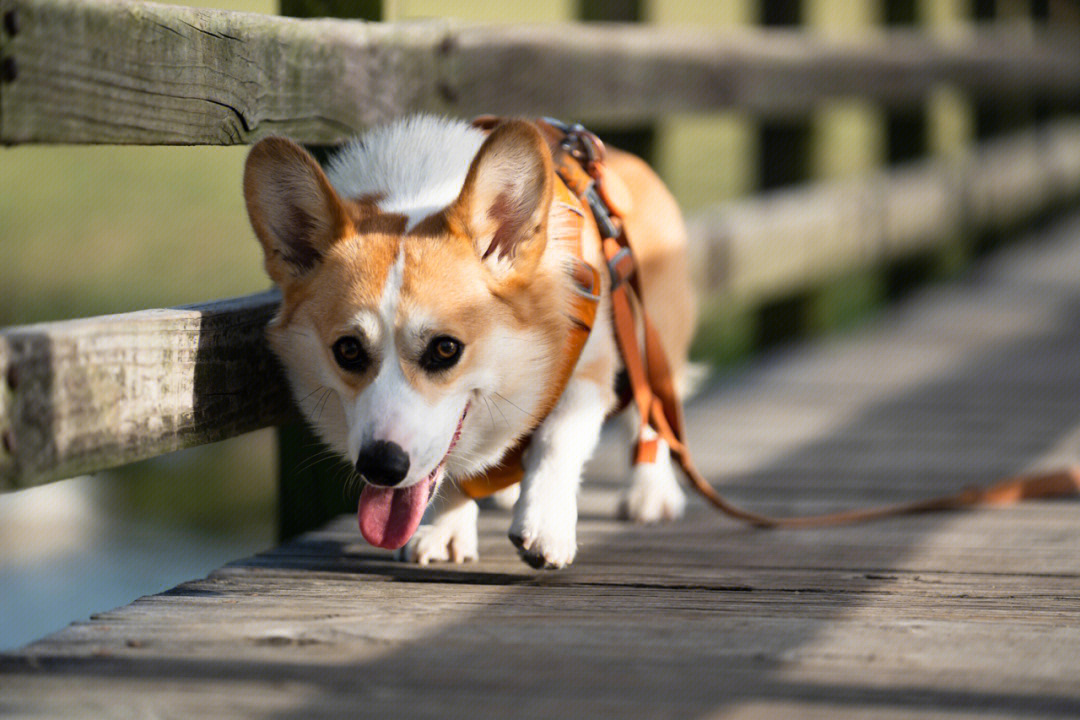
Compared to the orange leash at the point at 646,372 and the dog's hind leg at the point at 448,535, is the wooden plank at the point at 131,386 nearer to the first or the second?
the dog's hind leg at the point at 448,535

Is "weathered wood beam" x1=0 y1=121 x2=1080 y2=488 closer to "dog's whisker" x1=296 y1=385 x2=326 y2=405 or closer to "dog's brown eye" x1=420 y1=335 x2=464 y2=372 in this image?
"dog's whisker" x1=296 y1=385 x2=326 y2=405

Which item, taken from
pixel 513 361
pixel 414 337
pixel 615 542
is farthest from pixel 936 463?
pixel 414 337

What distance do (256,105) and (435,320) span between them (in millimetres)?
557

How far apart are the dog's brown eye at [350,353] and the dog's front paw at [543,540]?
0.35 metres

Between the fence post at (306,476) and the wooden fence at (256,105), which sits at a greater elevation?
the wooden fence at (256,105)

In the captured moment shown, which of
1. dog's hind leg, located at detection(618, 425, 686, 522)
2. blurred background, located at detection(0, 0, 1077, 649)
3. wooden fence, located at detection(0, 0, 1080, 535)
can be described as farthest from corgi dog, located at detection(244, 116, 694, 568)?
blurred background, located at detection(0, 0, 1077, 649)

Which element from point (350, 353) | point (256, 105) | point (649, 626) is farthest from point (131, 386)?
point (649, 626)

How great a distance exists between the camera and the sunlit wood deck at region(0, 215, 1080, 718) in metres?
1.62

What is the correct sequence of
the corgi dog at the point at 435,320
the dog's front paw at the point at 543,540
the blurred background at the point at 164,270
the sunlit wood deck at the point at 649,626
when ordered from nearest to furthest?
the sunlit wood deck at the point at 649,626 < the corgi dog at the point at 435,320 < the dog's front paw at the point at 543,540 < the blurred background at the point at 164,270

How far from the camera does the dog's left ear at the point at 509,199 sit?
6.84 ft

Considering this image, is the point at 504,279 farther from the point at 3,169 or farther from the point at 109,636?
the point at 3,169

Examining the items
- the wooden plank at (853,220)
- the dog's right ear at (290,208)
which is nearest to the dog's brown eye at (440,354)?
the dog's right ear at (290,208)

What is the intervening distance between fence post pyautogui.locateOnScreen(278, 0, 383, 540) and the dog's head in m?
0.50

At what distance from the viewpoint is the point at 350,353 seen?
203 cm
